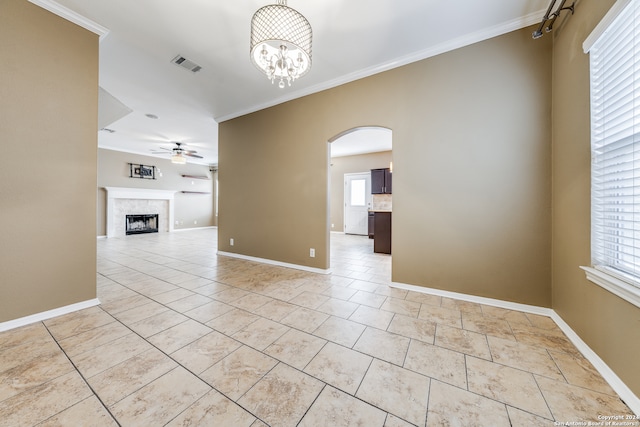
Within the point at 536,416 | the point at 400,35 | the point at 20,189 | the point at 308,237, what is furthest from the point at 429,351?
the point at 20,189

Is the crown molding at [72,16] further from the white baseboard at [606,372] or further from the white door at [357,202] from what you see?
the white door at [357,202]

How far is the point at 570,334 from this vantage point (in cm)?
184

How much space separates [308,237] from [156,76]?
3.25 m

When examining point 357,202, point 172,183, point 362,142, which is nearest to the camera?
point 362,142

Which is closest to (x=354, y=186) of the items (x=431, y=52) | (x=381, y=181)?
(x=381, y=181)

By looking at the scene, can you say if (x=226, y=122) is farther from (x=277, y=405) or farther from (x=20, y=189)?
(x=277, y=405)

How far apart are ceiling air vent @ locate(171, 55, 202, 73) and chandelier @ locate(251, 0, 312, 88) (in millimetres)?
1639

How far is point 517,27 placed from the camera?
7.56 ft

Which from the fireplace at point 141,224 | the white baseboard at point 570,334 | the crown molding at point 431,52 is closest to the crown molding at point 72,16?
the crown molding at point 431,52

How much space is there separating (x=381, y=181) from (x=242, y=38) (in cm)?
488

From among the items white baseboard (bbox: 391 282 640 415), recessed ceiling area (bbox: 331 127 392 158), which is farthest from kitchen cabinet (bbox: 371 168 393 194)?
white baseboard (bbox: 391 282 640 415)

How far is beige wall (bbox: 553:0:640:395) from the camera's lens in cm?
133

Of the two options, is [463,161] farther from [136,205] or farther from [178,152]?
[136,205]

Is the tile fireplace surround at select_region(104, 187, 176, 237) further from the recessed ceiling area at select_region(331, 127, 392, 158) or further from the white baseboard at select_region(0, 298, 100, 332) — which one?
the recessed ceiling area at select_region(331, 127, 392, 158)
